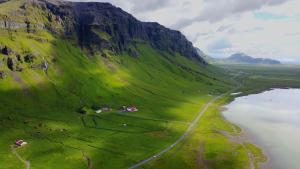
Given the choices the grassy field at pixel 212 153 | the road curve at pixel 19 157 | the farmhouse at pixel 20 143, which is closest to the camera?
the road curve at pixel 19 157

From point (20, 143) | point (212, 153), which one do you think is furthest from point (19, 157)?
point (212, 153)

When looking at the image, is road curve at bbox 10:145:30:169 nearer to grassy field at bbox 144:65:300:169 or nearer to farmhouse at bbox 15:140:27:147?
farmhouse at bbox 15:140:27:147

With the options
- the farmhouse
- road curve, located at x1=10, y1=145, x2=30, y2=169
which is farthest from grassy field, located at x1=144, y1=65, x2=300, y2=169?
the farmhouse

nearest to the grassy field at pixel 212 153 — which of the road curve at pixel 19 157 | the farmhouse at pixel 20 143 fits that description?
the road curve at pixel 19 157

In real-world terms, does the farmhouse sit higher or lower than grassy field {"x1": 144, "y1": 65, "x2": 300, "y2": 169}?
higher

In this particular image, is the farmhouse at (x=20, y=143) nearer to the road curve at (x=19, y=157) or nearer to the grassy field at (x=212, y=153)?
the road curve at (x=19, y=157)

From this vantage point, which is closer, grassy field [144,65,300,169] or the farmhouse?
grassy field [144,65,300,169]

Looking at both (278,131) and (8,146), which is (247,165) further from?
(8,146)

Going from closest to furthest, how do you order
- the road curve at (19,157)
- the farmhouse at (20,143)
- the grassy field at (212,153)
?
the road curve at (19,157) → the grassy field at (212,153) → the farmhouse at (20,143)

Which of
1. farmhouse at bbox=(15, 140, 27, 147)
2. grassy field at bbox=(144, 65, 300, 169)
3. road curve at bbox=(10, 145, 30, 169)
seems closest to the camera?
road curve at bbox=(10, 145, 30, 169)

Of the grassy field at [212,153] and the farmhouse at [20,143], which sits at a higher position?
the farmhouse at [20,143]

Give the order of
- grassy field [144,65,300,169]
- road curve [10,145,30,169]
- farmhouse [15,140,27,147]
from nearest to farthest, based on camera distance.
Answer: road curve [10,145,30,169], grassy field [144,65,300,169], farmhouse [15,140,27,147]

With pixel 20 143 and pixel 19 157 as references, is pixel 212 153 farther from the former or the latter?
pixel 20 143

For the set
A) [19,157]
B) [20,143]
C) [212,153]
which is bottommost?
[212,153]
